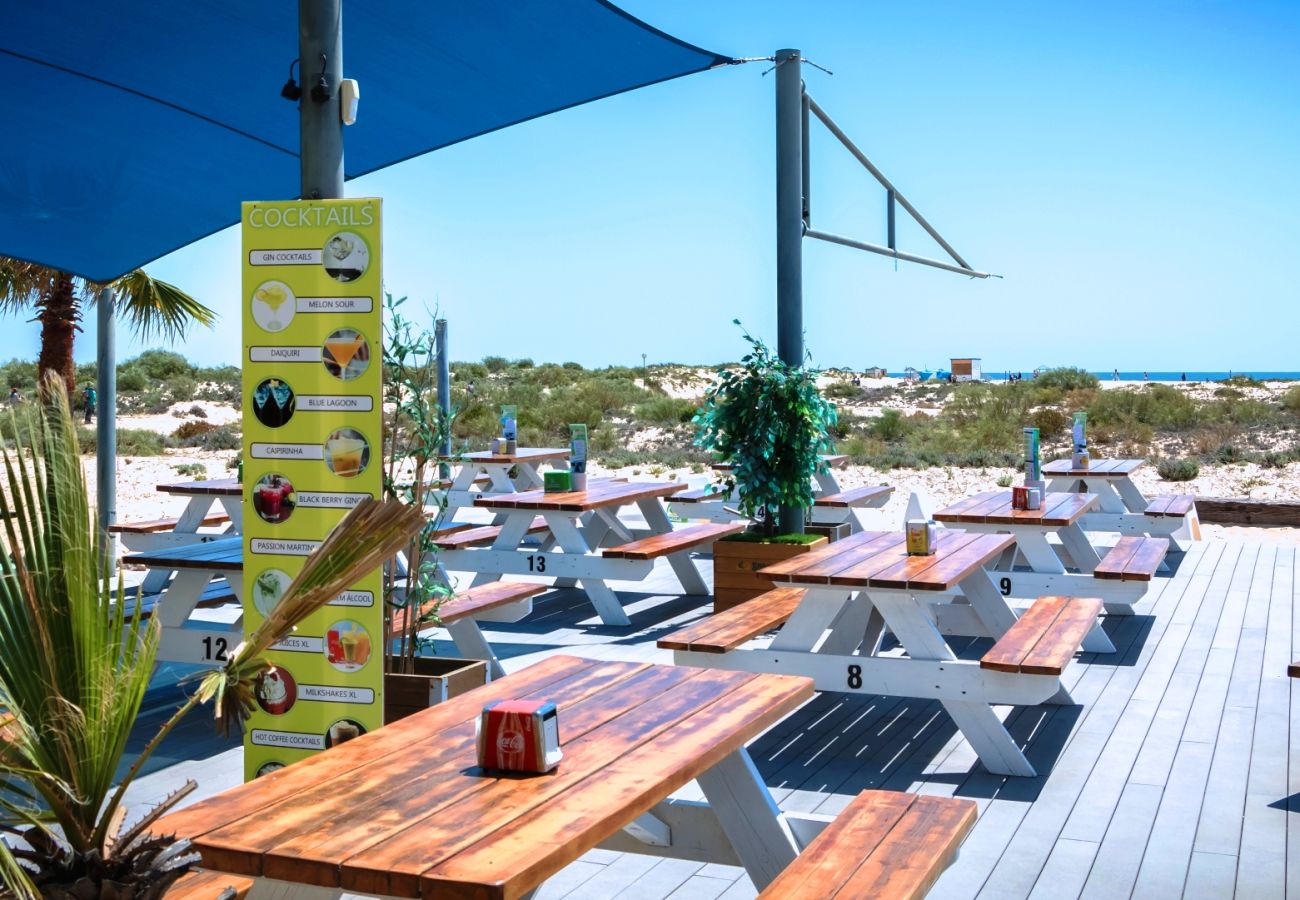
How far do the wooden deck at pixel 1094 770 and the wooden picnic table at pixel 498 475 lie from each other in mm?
3223

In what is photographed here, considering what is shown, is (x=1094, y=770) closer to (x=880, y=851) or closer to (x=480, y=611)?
(x=880, y=851)

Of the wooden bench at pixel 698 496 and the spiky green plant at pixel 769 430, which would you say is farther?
the wooden bench at pixel 698 496

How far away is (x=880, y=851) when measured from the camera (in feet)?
8.45

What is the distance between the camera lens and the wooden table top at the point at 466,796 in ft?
6.00

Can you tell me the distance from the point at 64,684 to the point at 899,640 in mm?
3375

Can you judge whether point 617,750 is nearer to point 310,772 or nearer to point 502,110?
point 310,772

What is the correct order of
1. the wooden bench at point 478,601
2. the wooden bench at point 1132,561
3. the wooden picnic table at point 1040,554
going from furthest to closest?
the wooden picnic table at point 1040,554 → the wooden bench at point 1132,561 → the wooden bench at point 478,601

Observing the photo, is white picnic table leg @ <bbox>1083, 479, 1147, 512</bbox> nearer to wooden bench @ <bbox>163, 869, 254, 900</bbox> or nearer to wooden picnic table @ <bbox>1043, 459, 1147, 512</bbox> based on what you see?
wooden picnic table @ <bbox>1043, 459, 1147, 512</bbox>

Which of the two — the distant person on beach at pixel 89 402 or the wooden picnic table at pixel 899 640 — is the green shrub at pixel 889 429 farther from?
the wooden picnic table at pixel 899 640

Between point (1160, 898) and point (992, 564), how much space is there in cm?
475

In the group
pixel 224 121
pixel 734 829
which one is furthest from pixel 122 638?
pixel 224 121

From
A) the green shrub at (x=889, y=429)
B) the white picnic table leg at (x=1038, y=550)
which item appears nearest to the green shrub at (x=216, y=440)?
the green shrub at (x=889, y=429)

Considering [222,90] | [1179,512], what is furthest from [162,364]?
[222,90]

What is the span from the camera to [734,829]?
2.94 metres
